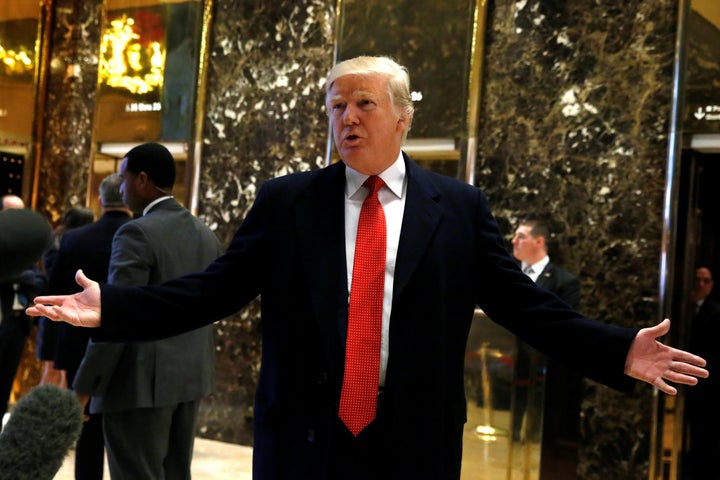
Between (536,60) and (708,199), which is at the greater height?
(536,60)

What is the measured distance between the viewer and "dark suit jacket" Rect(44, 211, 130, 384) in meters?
4.04

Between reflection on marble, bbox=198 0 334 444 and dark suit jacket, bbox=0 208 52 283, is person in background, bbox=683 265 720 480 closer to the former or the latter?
reflection on marble, bbox=198 0 334 444

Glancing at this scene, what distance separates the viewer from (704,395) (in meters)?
5.37

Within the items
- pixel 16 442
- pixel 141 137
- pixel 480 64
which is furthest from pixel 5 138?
pixel 16 442

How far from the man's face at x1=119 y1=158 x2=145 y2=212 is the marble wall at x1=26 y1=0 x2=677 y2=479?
2972 mm

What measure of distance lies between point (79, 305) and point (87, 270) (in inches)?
80.5

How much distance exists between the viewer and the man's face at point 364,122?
222 cm

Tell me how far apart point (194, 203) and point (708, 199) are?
3.89m

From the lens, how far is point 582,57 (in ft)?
18.6

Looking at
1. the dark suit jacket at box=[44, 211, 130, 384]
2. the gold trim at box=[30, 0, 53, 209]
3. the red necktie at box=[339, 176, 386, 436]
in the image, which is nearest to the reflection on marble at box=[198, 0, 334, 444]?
the gold trim at box=[30, 0, 53, 209]

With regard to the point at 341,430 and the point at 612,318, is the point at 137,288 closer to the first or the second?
the point at 341,430

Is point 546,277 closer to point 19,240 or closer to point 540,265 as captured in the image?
point 540,265

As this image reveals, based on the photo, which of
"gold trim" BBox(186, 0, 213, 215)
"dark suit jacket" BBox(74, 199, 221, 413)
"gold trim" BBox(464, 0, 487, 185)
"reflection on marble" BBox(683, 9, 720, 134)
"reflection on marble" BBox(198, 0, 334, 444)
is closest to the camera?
"dark suit jacket" BBox(74, 199, 221, 413)

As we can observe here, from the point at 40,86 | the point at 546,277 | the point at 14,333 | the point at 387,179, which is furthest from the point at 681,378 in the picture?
the point at 40,86
